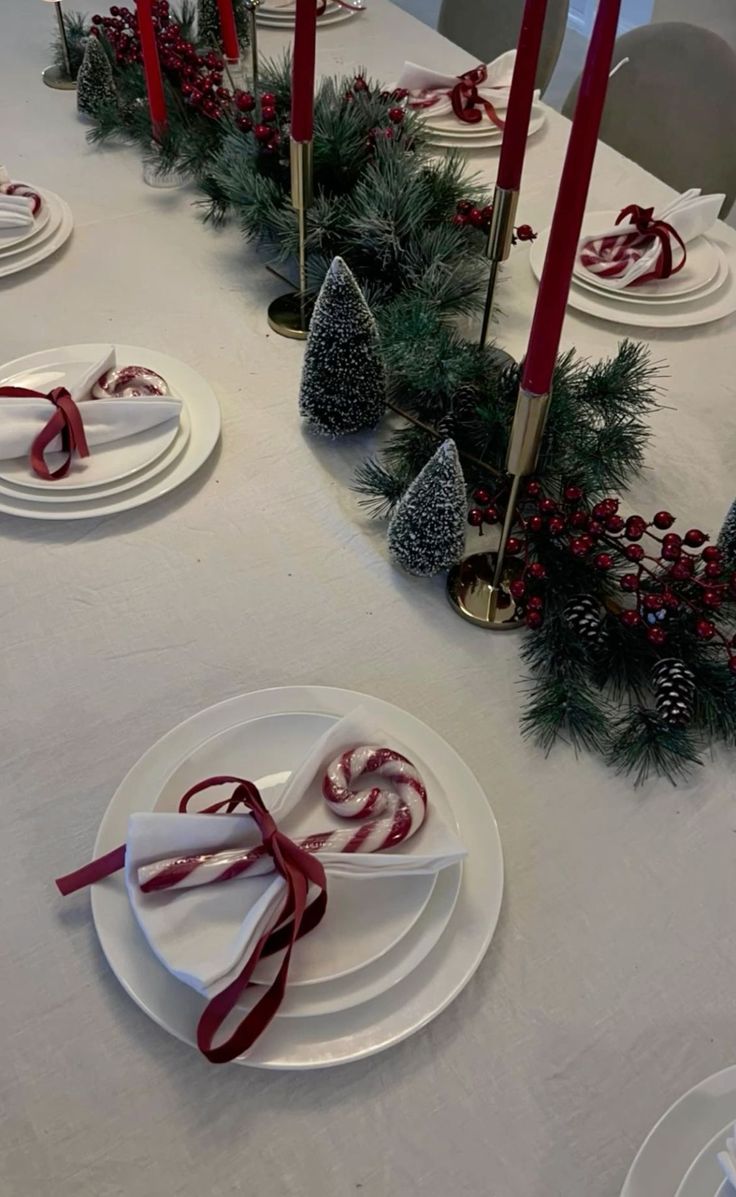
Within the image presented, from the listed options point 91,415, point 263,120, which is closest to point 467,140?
point 263,120

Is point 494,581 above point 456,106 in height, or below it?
below

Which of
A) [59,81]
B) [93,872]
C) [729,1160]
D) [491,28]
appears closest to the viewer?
[729,1160]

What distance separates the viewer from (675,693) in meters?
0.62

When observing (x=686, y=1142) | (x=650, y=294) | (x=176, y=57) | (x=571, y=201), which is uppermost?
(x=571, y=201)

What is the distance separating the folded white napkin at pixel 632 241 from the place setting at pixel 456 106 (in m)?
0.32

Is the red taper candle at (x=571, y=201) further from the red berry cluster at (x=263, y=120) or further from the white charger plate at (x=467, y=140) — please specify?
the white charger plate at (x=467, y=140)

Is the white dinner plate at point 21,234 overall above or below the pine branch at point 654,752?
above

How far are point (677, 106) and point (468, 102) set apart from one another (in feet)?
1.32

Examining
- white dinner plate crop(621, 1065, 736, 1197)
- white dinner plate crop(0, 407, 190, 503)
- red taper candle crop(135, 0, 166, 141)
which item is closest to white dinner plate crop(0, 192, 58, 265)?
red taper candle crop(135, 0, 166, 141)

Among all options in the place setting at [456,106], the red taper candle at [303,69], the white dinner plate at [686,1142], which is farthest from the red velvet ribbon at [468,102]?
the white dinner plate at [686,1142]

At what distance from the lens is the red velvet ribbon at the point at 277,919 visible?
0.47 metres

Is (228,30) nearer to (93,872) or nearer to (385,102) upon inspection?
(385,102)

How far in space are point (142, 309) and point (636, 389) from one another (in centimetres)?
51

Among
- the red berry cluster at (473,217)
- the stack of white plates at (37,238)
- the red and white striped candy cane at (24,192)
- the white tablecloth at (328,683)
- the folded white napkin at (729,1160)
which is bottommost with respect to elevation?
the white tablecloth at (328,683)
